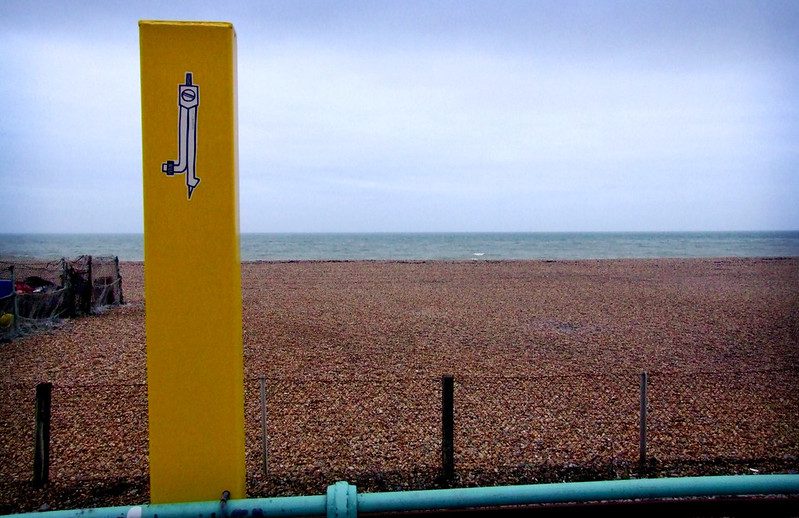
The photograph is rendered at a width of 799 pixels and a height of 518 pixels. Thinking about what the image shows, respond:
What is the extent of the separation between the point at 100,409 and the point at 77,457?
5.31ft

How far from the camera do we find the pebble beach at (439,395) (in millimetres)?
5664

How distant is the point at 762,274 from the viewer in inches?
1230

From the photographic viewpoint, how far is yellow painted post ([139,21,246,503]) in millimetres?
3668

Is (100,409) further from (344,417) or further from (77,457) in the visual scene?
(344,417)

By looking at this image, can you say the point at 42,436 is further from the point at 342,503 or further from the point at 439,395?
the point at 439,395

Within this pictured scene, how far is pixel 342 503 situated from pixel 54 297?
49.1ft

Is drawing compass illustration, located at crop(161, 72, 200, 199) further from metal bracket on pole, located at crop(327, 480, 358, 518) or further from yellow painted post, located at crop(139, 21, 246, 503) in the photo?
metal bracket on pole, located at crop(327, 480, 358, 518)

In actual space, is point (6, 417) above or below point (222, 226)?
below

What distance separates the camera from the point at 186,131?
12.1ft

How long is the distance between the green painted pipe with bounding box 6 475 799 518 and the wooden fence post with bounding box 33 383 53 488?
71.1 inches

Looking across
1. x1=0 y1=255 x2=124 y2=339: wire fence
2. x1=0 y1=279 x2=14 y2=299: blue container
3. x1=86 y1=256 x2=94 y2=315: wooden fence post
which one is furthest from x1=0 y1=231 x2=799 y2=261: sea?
x1=0 y1=279 x2=14 y2=299: blue container

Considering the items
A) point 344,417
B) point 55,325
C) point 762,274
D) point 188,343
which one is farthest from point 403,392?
point 762,274

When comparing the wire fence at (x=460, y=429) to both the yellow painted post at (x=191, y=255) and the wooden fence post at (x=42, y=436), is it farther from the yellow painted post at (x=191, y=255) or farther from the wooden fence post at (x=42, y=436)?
the yellow painted post at (x=191, y=255)

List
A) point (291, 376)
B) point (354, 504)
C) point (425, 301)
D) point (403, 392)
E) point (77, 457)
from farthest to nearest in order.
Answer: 1. point (425, 301)
2. point (291, 376)
3. point (403, 392)
4. point (77, 457)
5. point (354, 504)
